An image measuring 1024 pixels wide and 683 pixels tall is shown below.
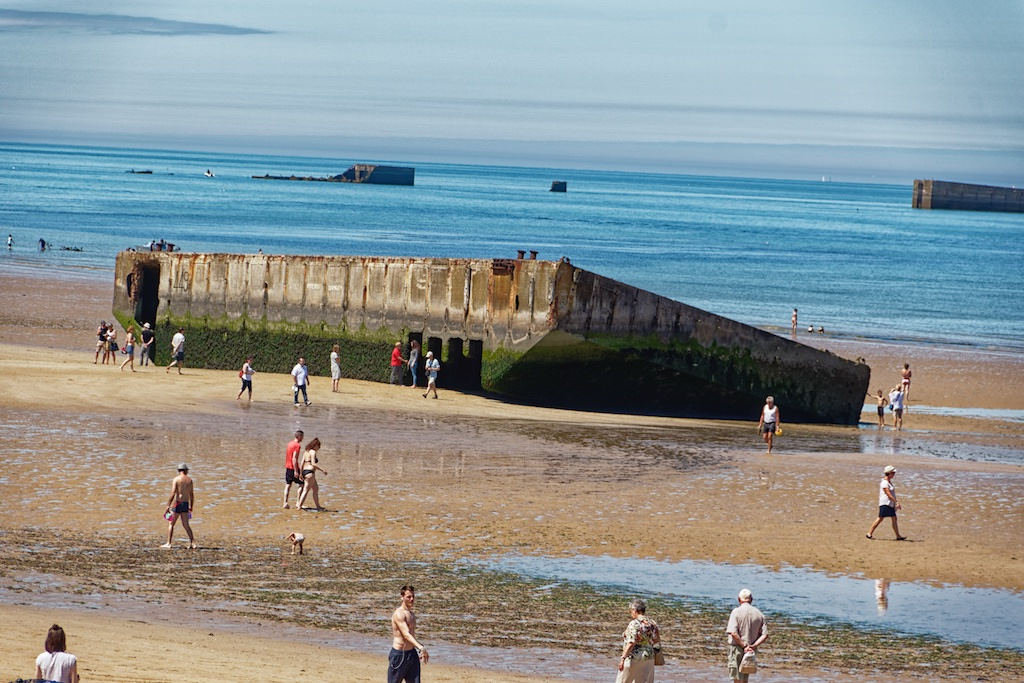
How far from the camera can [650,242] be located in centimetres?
10600

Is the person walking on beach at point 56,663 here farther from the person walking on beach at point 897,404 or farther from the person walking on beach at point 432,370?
the person walking on beach at point 897,404

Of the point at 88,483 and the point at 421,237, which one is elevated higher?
the point at 421,237

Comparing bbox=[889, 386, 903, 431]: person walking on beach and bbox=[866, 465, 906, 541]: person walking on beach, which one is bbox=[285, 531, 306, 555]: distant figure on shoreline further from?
bbox=[889, 386, 903, 431]: person walking on beach

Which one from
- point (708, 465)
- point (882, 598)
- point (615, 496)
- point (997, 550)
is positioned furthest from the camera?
point (708, 465)

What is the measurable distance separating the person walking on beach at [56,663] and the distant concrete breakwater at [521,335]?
64.8ft

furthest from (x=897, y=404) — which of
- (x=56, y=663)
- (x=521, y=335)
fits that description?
(x=56, y=663)

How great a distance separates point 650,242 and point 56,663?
9898cm

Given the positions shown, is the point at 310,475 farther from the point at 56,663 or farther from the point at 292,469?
the point at 56,663

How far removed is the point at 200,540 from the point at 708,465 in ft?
33.8

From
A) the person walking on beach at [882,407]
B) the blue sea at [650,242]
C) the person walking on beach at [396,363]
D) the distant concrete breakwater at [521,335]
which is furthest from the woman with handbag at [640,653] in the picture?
the blue sea at [650,242]

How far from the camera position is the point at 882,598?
606 inches

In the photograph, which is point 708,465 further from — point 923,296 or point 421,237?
point 421,237

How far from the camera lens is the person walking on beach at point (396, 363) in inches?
1182

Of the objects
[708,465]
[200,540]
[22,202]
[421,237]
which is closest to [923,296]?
[421,237]
